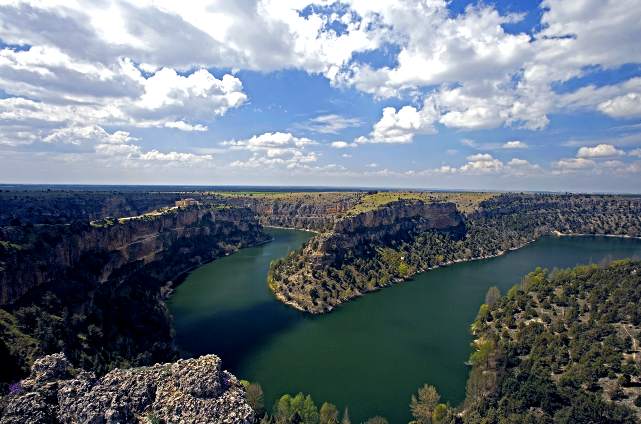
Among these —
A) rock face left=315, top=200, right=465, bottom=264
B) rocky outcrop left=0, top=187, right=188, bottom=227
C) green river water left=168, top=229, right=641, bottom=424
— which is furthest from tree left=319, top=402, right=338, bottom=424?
rocky outcrop left=0, top=187, right=188, bottom=227

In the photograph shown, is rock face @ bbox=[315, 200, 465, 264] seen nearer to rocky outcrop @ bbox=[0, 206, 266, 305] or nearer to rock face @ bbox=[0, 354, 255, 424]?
rocky outcrop @ bbox=[0, 206, 266, 305]

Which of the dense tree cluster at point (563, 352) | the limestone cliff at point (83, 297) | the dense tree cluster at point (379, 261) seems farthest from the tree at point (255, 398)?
the dense tree cluster at point (379, 261)

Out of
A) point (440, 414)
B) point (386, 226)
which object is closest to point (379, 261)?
point (386, 226)

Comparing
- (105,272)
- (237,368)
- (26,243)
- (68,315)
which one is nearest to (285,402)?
(237,368)

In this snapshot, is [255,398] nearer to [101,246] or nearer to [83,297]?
[83,297]

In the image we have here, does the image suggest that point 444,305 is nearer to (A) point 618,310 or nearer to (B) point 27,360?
(A) point 618,310

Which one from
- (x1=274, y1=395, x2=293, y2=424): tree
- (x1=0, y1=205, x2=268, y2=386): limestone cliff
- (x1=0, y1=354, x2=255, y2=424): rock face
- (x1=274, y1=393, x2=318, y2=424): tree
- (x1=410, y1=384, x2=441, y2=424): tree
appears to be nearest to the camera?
(x1=0, y1=354, x2=255, y2=424): rock face
